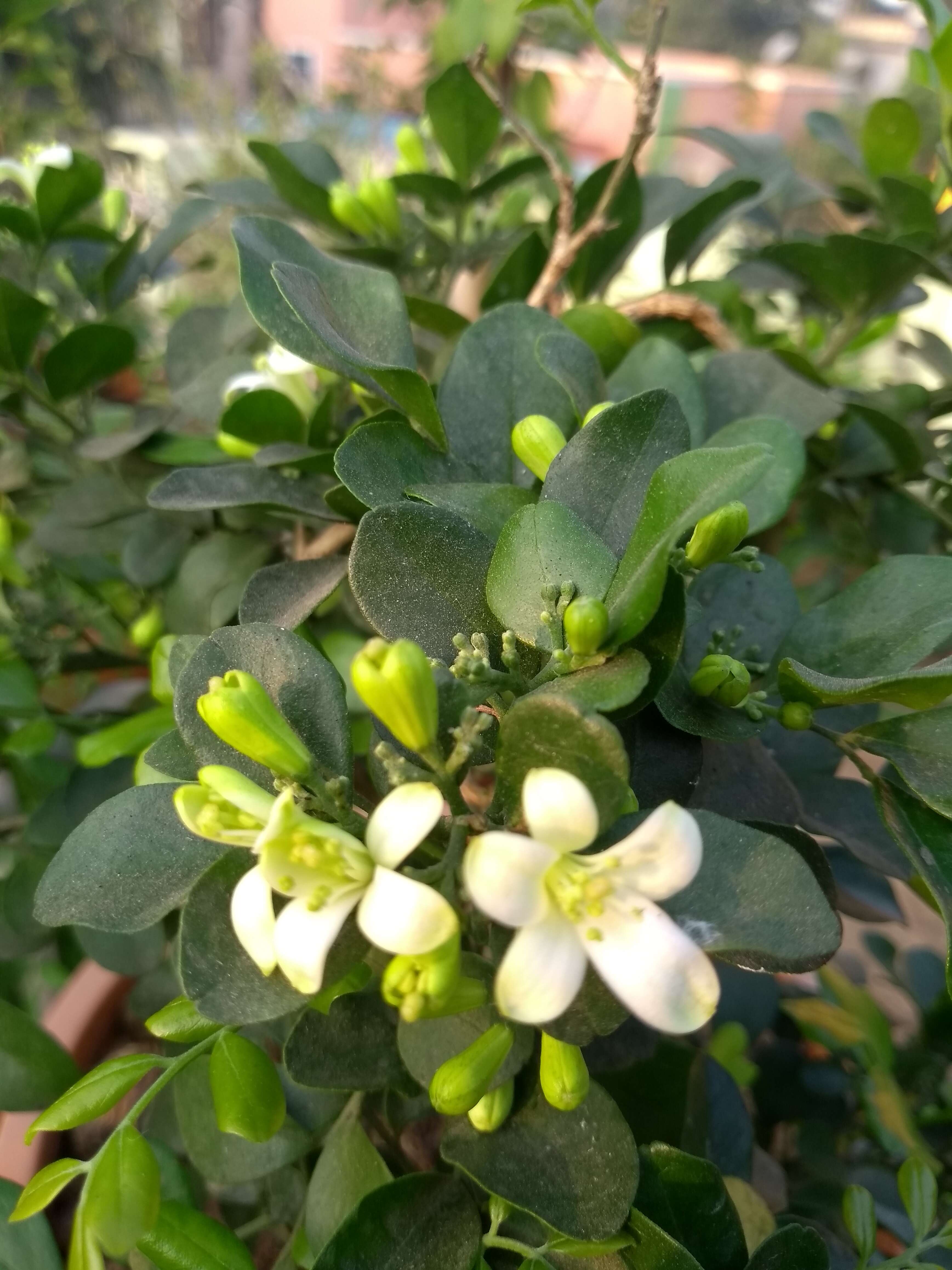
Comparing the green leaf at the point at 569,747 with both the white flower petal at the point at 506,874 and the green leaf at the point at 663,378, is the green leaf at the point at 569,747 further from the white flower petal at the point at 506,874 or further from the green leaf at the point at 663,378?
the green leaf at the point at 663,378

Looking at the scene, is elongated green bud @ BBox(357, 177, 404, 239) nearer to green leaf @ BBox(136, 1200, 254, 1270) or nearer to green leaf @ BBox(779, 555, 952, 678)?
green leaf @ BBox(779, 555, 952, 678)

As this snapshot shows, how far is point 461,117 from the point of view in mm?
594

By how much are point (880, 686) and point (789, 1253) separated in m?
0.25

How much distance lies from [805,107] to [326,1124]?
3265mm

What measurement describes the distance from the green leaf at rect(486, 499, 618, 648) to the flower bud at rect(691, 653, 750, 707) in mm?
63

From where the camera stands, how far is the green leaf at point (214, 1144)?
390 millimetres

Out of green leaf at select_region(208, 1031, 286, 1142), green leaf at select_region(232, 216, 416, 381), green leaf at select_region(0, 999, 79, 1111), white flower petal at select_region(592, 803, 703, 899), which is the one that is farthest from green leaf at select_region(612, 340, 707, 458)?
green leaf at select_region(0, 999, 79, 1111)

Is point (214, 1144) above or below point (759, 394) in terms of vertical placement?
below

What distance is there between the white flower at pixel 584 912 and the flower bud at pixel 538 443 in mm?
162

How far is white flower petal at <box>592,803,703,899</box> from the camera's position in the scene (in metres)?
0.23

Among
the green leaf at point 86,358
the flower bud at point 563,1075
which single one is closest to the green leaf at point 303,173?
the green leaf at point 86,358

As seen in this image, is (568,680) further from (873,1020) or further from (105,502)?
(873,1020)

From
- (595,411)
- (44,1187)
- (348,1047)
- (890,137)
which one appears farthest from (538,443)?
(890,137)

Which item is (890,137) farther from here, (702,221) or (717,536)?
(717,536)
